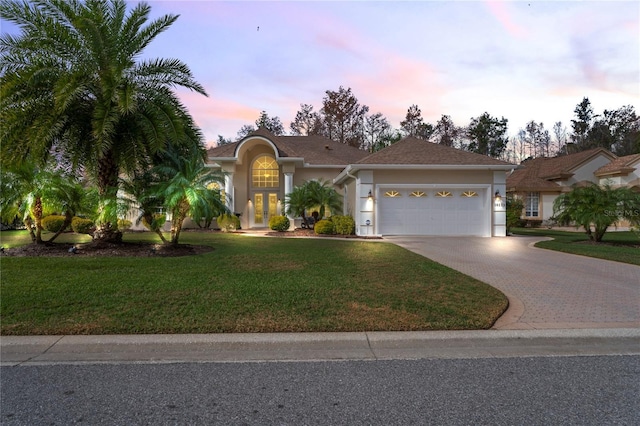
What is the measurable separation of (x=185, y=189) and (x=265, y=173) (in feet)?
41.8

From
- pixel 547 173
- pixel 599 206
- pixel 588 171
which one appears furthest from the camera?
pixel 547 173

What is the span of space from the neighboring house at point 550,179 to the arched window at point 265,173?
1799 cm

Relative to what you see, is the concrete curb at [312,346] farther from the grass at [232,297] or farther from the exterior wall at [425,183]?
the exterior wall at [425,183]

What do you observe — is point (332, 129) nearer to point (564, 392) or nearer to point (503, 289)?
point (503, 289)

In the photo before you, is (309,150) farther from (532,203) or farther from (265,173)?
(532,203)

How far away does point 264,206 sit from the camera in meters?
23.1

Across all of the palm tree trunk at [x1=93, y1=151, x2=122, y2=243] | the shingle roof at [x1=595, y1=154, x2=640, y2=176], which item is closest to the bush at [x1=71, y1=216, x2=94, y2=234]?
the palm tree trunk at [x1=93, y1=151, x2=122, y2=243]

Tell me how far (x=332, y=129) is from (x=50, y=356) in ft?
132

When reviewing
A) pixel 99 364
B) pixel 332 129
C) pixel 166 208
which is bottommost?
pixel 99 364

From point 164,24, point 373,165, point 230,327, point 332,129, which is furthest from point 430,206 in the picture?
point 332,129

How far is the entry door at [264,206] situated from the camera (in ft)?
75.7

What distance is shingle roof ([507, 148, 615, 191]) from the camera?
28375 millimetres

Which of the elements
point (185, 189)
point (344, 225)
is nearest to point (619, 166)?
point (344, 225)

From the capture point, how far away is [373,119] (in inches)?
1721
